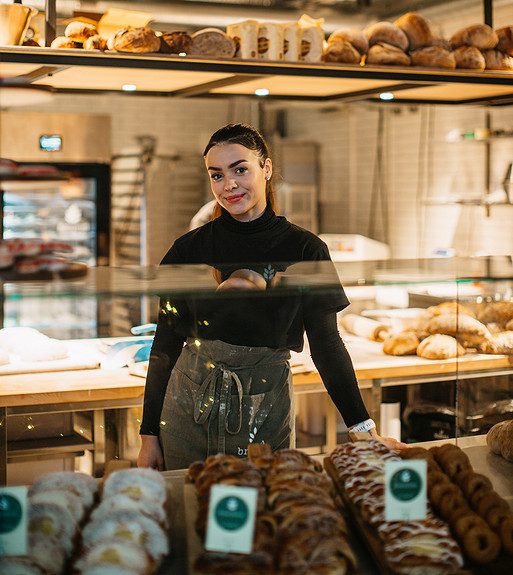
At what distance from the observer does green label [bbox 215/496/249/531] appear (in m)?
1.22

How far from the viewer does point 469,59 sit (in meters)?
3.35

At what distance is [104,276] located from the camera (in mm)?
1537

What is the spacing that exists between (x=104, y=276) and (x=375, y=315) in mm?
1708

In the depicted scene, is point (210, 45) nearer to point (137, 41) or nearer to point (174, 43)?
point (174, 43)

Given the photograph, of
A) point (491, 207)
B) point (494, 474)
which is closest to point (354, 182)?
point (491, 207)

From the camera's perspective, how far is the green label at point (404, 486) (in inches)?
52.3

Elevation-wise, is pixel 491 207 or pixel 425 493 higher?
pixel 491 207

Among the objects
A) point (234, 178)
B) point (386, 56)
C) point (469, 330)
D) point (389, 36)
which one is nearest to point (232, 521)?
point (469, 330)

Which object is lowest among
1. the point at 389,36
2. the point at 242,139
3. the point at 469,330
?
the point at 469,330

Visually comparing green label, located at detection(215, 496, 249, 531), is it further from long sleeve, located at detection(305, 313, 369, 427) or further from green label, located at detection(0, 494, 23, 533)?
long sleeve, located at detection(305, 313, 369, 427)

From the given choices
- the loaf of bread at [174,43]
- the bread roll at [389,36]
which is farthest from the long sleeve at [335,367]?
the bread roll at [389,36]

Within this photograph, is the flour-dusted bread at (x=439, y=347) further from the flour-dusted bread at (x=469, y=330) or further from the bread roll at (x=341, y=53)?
the bread roll at (x=341, y=53)

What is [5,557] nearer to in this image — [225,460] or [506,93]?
[225,460]

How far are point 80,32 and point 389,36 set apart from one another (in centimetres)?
135
